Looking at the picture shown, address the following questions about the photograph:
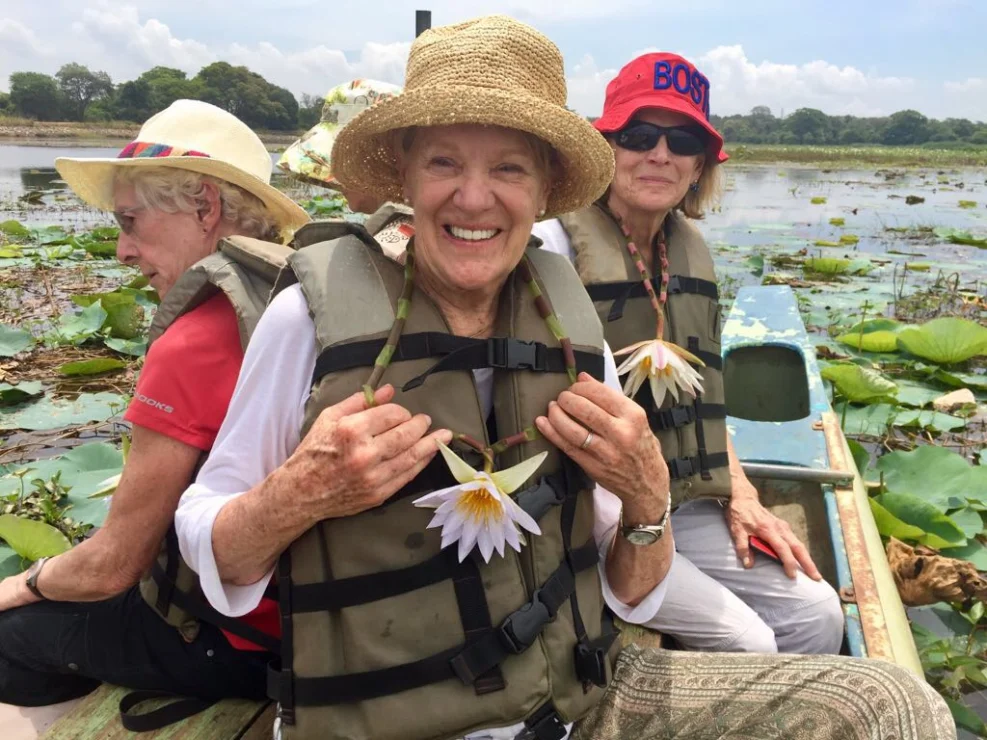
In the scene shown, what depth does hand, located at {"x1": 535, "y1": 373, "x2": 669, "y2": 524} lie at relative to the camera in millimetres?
1292

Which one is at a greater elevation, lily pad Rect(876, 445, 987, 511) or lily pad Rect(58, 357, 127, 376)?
lily pad Rect(58, 357, 127, 376)

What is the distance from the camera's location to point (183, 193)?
71.6 inches

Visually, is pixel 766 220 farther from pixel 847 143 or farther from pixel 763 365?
pixel 847 143

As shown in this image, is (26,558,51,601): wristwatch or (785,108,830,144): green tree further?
(785,108,830,144): green tree

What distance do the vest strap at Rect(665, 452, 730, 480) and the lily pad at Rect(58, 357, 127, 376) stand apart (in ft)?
12.8

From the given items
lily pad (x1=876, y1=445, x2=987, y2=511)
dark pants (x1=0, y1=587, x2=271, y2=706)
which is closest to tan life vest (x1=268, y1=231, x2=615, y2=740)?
dark pants (x1=0, y1=587, x2=271, y2=706)

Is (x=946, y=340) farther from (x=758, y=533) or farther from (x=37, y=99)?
(x=37, y=99)

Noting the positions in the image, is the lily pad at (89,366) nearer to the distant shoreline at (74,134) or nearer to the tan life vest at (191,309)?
the tan life vest at (191,309)

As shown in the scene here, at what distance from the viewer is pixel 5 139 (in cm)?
4184

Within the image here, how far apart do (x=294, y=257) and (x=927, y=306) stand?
7628 mm

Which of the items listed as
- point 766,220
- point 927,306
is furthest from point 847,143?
point 927,306

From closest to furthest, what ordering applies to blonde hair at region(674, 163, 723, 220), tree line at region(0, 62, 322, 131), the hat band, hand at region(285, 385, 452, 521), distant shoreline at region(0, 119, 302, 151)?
hand at region(285, 385, 452, 521), the hat band, blonde hair at region(674, 163, 723, 220), distant shoreline at region(0, 119, 302, 151), tree line at region(0, 62, 322, 131)

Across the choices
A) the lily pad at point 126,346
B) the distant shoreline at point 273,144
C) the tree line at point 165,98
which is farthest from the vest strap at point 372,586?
the tree line at point 165,98

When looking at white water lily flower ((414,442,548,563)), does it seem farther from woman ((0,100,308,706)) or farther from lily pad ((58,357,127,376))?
lily pad ((58,357,127,376))
